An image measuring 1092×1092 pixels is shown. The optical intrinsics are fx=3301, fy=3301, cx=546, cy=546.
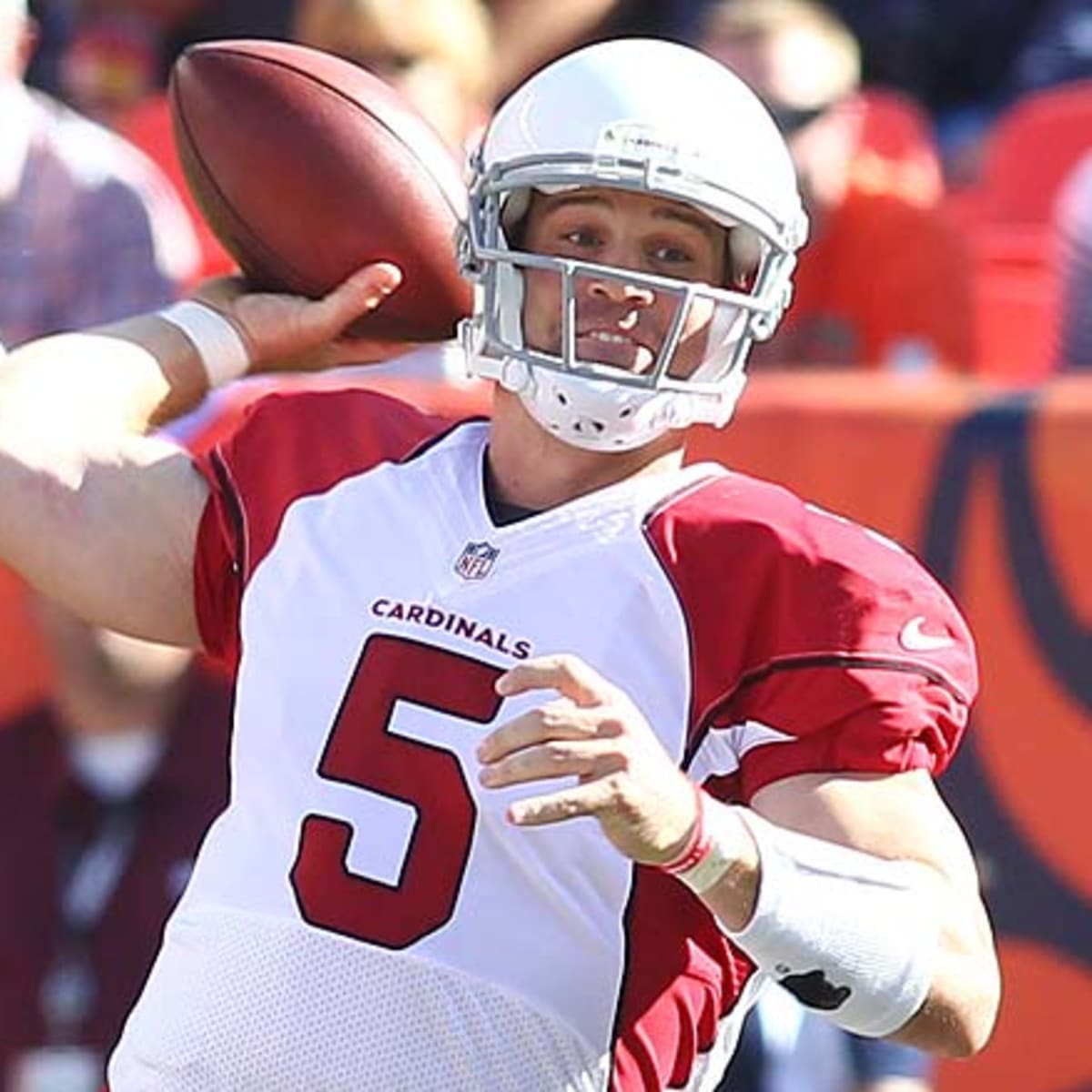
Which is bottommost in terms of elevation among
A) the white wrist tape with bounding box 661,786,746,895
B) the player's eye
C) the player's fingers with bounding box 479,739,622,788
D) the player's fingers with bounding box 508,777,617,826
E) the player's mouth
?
the white wrist tape with bounding box 661,786,746,895

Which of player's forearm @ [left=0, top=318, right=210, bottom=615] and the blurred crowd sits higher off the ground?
player's forearm @ [left=0, top=318, right=210, bottom=615]

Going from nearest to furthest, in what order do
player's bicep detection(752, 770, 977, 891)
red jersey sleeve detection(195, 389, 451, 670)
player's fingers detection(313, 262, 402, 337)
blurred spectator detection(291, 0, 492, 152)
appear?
player's bicep detection(752, 770, 977, 891) → red jersey sleeve detection(195, 389, 451, 670) → player's fingers detection(313, 262, 402, 337) → blurred spectator detection(291, 0, 492, 152)

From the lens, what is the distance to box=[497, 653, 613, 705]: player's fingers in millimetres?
2148

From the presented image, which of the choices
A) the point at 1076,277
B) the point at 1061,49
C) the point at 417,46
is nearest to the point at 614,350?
the point at 417,46

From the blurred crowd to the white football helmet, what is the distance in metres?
1.15

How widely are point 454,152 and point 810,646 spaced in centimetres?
123

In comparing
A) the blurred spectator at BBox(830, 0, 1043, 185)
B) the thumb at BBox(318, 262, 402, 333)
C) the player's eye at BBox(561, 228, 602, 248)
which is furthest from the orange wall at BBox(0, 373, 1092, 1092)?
the blurred spectator at BBox(830, 0, 1043, 185)

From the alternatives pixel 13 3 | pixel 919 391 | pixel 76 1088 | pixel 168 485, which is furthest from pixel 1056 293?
pixel 168 485

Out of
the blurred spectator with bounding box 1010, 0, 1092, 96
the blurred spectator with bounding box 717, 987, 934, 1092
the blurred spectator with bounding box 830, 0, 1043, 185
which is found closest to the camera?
the blurred spectator with bounding box 717, 987, 934, 1092

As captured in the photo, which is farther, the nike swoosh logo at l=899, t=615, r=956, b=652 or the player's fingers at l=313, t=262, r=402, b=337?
the player's fingers at l=313, t=262, r=402, b=337

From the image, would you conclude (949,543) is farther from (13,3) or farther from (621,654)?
(621,654)

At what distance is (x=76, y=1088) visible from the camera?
4137 mm

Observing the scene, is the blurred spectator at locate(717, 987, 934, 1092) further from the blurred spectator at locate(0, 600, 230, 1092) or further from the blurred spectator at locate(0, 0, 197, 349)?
the blurred spectator at locate(0, 0, 197, 349)

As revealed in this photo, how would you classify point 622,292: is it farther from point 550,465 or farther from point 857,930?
point 857,930
